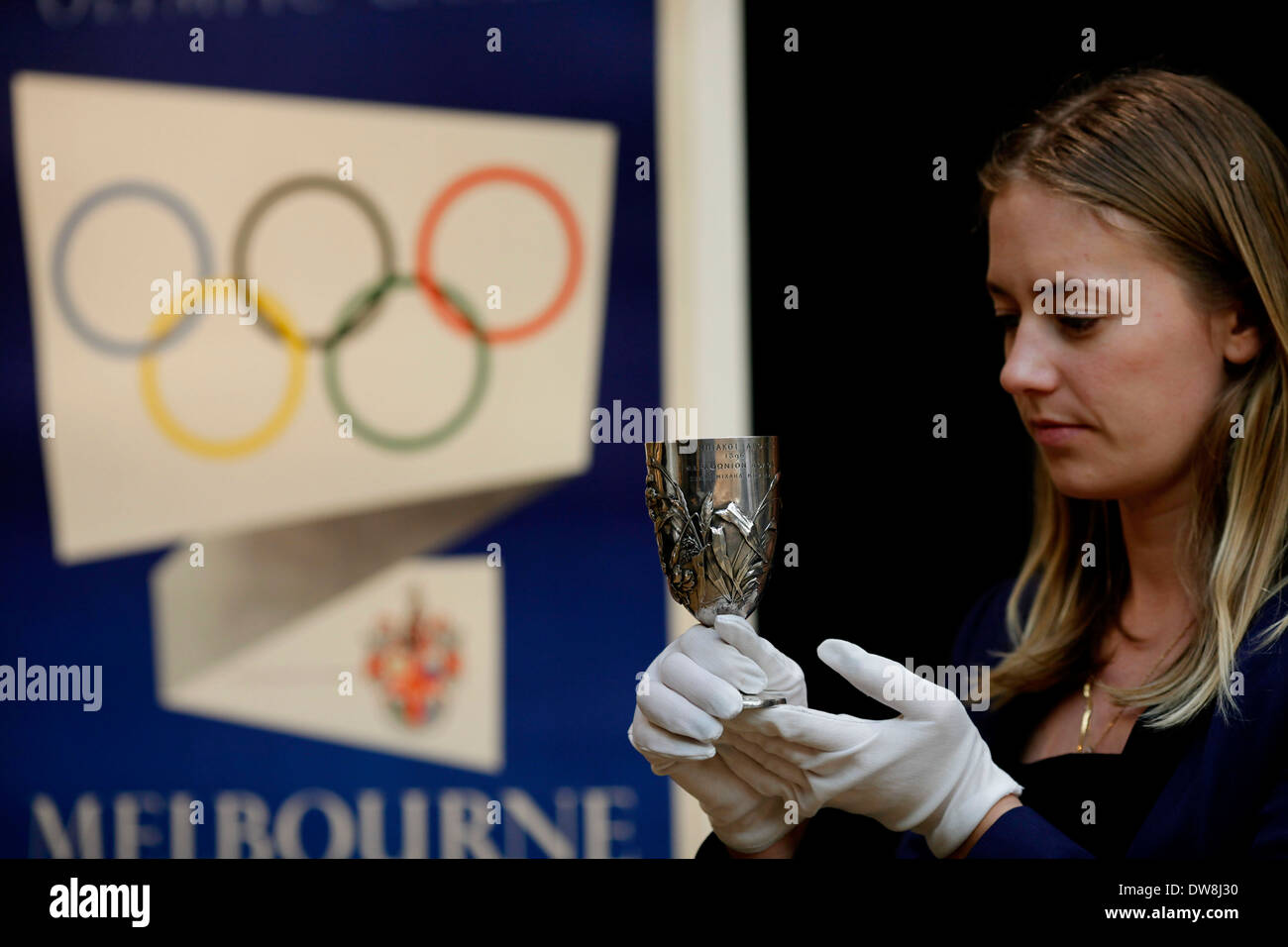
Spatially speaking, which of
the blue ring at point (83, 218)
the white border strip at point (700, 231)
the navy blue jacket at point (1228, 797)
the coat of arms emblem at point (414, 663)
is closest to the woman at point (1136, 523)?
the navy blue jacket at point (1228, 797)

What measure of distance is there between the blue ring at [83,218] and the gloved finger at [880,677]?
1.95 metres

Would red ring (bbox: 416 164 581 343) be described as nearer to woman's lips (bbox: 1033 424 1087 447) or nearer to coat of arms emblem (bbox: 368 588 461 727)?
coat of arms emblem (bbox: 368 588 461 727)

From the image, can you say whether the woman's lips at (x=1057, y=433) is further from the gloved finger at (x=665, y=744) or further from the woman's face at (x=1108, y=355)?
the gloved finger at (x=665, y=744)

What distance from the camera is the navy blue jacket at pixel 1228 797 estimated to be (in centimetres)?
127

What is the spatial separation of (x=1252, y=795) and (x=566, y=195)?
74.9 inches

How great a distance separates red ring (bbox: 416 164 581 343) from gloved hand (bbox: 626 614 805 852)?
144cm

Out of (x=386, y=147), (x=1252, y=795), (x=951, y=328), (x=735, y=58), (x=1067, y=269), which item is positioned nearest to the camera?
(x=1252, y=795)

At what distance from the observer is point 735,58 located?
258cm

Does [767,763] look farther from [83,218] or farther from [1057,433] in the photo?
[83,218]

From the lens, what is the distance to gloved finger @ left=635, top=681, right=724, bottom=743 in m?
1.34

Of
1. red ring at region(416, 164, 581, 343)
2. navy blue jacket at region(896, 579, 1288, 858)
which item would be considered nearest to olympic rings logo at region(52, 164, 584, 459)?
red ring at region(416, 164, 581, 343)
